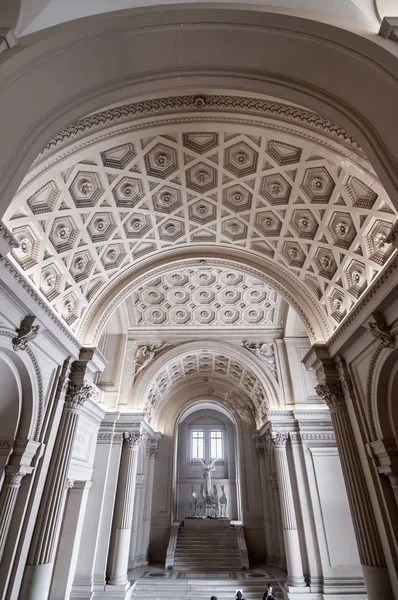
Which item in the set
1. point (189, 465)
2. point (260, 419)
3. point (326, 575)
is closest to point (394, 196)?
point (326, 575)

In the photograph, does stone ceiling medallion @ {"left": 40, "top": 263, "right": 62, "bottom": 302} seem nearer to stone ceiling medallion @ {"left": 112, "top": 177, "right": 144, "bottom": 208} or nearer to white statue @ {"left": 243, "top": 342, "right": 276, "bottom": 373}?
stone ceiling medallion @ {"left": 112, "top": 177, "right": 144, "bottom": 208}

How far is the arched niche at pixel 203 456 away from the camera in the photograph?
19.2 meters

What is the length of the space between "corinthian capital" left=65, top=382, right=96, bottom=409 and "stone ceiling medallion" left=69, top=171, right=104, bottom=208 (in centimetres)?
356

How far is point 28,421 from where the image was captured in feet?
18.5

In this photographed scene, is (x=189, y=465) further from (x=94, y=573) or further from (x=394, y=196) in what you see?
(x=394, y=196)

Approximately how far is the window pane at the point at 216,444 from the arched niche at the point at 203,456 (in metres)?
0.06

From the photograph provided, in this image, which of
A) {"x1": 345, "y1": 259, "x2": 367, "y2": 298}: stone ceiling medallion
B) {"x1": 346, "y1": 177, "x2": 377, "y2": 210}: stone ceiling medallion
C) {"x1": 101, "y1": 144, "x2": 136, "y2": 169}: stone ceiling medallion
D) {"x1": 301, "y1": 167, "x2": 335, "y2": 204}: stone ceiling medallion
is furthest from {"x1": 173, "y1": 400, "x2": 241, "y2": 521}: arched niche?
{"x1": 346, "y1": 177, "x2": 377, "y2": 210}: stone ceiling medallion

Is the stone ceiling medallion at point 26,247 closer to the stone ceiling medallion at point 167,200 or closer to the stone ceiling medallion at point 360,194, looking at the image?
the stone ceiling medallion at point 167,200

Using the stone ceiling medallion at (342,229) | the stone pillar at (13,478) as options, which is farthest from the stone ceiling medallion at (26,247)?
the stone ceiling medallion at (342,229)

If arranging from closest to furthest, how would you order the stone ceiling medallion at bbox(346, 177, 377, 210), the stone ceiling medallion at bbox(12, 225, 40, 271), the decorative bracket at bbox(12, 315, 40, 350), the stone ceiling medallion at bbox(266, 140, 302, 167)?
the decorative bracket at bbox(12, 315, 40, 350) < the stone ceiling medallion at bbox(346, 177, 377, 210) < the stone ceiling medallion at bbox(12, 225, 40, 271) < the stone ceiling medallion at bbox(266, 140, 302, 167)

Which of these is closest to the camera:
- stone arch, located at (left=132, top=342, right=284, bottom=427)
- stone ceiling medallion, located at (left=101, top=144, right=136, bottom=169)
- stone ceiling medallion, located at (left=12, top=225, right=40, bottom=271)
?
stone ceiling medallion, located at (left=12, top=225, right=40, bottom=271)

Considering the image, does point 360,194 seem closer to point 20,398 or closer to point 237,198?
point 237,198

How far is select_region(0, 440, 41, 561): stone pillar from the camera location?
4.98 meters

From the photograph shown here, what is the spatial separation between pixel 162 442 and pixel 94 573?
293 inches
